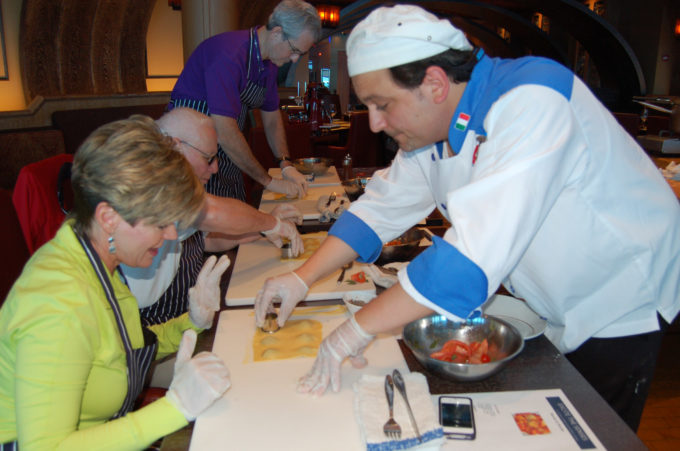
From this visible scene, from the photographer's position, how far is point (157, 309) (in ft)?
5.90

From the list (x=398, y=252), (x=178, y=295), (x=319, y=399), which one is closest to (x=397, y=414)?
(x=319, y=399)

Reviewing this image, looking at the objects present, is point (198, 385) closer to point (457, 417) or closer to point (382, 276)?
point (457, 417)

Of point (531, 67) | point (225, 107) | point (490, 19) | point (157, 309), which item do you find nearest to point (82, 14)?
point (225, 107)

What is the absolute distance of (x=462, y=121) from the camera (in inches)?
47.1

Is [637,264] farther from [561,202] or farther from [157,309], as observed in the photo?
[157,309]

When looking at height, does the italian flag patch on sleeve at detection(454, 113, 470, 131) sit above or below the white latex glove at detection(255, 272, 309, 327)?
above

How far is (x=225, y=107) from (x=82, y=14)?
14.2ft

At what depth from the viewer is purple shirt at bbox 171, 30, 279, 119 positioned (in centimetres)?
263

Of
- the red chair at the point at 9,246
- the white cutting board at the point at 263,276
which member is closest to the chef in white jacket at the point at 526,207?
the white cutting board at the point at 263,276

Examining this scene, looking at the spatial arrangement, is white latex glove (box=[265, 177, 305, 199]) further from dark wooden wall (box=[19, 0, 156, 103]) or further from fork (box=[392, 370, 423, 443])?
dark wooden wall (box=[19, 0, 156, 103])

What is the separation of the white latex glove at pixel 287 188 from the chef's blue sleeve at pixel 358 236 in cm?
132

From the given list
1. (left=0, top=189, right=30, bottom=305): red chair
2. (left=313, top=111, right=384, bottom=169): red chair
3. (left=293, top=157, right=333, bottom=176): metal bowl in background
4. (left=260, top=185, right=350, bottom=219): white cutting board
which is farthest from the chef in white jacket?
(left=313, top=111, right=384, bottom=169): red chair

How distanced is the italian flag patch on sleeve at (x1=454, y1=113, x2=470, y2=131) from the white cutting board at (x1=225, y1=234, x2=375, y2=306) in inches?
23.4

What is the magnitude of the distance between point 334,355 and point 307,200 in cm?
184
